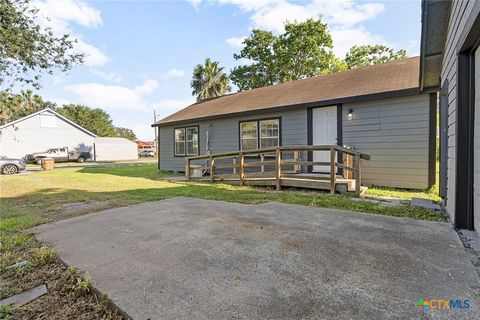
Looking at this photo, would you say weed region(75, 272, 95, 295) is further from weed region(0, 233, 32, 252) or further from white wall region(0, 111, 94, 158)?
white wall region(0, 111, 94, 158)

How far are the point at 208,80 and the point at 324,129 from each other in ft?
67.7

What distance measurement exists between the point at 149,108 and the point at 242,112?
32076mm

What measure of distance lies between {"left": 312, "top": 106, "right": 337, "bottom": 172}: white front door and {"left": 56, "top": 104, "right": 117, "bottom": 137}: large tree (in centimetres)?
5273

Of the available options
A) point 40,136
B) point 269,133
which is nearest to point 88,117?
point 40,136

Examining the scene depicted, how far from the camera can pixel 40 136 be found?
973 inches

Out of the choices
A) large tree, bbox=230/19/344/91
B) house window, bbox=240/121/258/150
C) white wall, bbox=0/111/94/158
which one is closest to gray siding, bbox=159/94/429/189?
house window, bbox=240/121/258/150

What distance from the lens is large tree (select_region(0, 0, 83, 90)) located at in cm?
638

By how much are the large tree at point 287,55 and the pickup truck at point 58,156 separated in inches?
673

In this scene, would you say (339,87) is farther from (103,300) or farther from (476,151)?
(103,300)

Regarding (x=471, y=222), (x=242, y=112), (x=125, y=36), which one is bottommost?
(x=471, y=222)

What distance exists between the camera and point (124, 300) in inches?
69.9

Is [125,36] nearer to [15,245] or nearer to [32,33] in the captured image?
[32,33]

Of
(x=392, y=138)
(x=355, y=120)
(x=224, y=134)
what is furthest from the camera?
(x=224, y=134)

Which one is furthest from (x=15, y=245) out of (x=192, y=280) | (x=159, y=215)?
(x=192, y=280)
